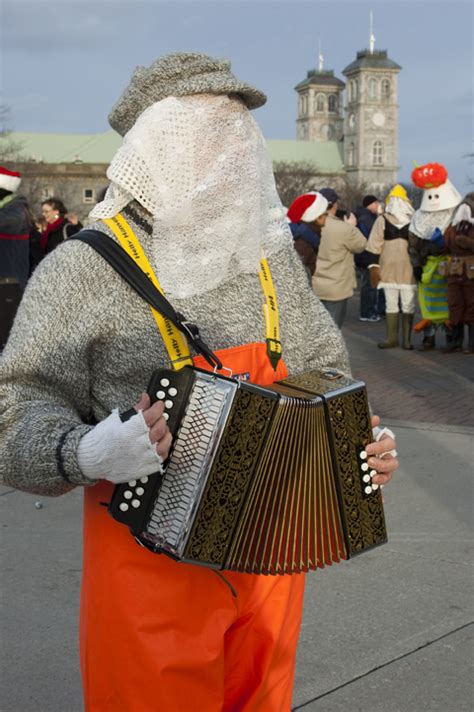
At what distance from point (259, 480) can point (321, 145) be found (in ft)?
406

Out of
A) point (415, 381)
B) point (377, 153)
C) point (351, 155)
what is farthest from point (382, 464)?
point (377, 153)

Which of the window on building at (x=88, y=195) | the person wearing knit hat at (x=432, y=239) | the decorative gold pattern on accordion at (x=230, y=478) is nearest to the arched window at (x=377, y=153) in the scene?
the window on building at (x=88, y=195)

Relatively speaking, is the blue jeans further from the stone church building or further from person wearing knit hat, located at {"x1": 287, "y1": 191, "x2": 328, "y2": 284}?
the stone church building

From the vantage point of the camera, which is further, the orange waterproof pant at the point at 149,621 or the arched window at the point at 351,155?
the arched window at the point at 351,155

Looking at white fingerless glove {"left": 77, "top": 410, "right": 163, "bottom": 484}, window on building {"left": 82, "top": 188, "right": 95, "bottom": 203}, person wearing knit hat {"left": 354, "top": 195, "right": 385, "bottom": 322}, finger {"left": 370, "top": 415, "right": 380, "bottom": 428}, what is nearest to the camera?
white fingerless glove {"left": 77, "top": 410, "right": 163, "bottom": 484}

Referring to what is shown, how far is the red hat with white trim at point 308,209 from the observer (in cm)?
1091

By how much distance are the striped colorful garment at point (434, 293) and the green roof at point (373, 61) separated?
471 ft

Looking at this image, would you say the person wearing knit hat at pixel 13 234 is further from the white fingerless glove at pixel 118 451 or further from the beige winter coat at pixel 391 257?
the white fingerless glove at pixel 118 451

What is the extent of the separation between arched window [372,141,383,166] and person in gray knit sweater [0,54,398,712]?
137 metres

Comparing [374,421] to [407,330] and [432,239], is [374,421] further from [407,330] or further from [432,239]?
[407,330]

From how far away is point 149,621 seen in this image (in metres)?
1.92

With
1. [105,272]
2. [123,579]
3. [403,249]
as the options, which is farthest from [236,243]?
[403,249]

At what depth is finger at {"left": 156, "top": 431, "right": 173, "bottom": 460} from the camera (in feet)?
5.72

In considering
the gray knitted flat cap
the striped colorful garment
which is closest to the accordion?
the gray knitted flat cap
